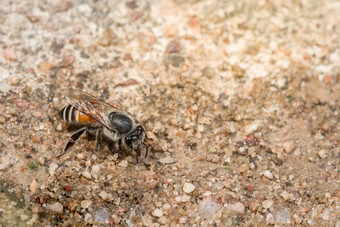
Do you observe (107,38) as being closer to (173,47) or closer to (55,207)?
(173,47)

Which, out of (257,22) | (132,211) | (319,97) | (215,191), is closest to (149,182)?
(132,211)

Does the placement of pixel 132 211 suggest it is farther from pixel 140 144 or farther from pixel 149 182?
pixel 140 144

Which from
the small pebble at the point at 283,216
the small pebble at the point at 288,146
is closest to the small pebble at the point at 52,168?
the small pebble at the point at 283,216

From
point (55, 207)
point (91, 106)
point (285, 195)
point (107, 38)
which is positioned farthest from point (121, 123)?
point (285, 195)

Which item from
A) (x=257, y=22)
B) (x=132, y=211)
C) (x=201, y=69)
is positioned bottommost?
(x=132, y=211)

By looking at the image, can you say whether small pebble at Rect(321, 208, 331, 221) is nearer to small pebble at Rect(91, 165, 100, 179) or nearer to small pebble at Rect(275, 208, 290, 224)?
small pebble at Rect(275, 208, 290, 224)

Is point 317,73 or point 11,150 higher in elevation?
point 317,73
